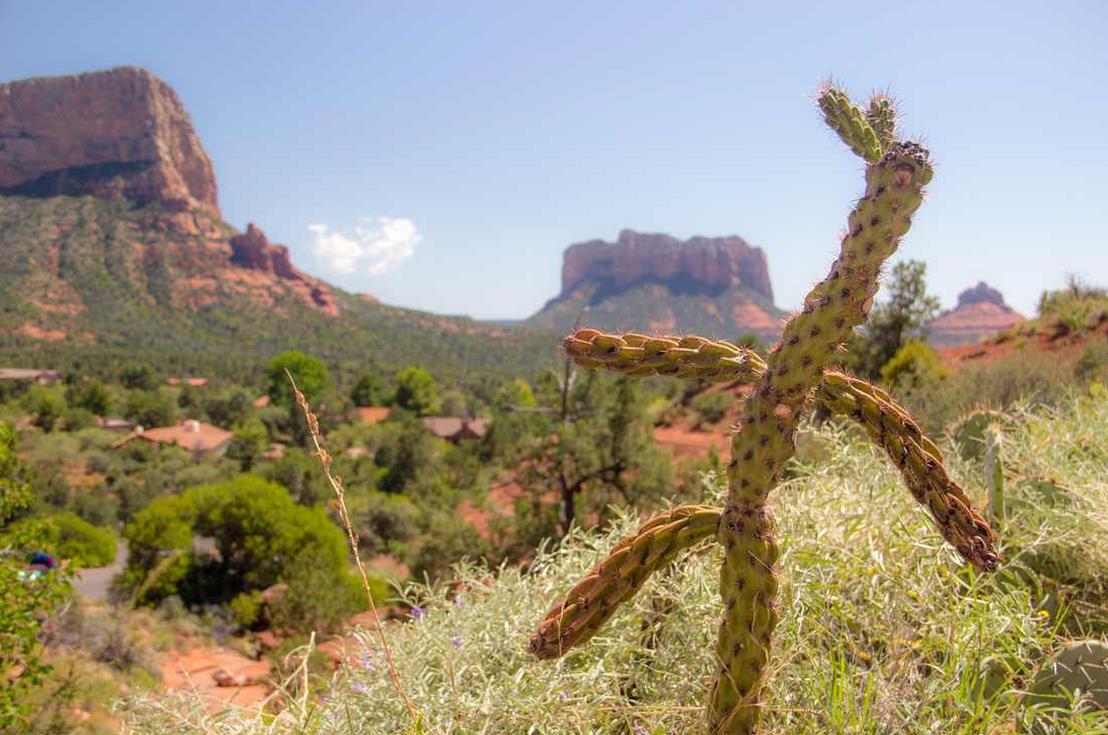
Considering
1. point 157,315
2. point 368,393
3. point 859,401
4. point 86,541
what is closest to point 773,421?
point 859,401

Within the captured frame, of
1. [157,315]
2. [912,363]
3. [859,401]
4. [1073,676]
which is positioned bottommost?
[1073,676]

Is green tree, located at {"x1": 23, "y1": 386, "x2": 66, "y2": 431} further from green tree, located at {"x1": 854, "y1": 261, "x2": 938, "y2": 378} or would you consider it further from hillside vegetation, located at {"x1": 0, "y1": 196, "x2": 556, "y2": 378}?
A: green tree, located at {"x1": 854, "y1": 261, "x2": 938, "y2": 378}

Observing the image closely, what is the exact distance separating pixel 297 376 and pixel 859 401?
167 ft

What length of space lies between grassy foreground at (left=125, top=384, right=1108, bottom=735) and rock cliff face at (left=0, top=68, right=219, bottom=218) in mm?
101862

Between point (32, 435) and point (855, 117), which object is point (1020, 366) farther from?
point (32, 435)

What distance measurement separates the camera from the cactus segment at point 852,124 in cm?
137

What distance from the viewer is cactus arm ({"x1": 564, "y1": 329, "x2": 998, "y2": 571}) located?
1345 mm

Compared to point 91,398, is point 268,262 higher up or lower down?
higher up

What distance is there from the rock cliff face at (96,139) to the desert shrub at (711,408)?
8794 centimetres

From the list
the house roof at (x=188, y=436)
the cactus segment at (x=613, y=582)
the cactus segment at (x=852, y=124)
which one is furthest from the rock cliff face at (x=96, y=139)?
the cactus segment at (x=852, y=124)

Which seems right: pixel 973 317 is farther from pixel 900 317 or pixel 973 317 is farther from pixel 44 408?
pixel 44 408

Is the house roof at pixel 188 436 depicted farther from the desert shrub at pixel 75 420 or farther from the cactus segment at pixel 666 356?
the cactus segment at pixel 666 356

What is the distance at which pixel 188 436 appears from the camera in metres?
40.8

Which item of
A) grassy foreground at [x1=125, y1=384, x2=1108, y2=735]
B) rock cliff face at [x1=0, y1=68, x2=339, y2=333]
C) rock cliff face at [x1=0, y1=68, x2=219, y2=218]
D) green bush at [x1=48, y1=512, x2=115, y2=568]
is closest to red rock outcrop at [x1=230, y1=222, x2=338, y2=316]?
rock cliff face at [x1=0, y1=68, x2=339, y2=333]
